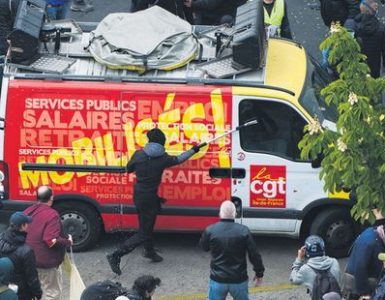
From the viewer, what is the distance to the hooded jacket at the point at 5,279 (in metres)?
7.82

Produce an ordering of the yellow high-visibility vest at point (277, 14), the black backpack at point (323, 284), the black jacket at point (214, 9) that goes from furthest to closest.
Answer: the black jacket at point (214, 9) < the yellow high-visibility vest at point (277, 14) < the black backpack at point (323, 284)

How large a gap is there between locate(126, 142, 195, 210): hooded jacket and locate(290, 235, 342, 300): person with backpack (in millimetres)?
2290

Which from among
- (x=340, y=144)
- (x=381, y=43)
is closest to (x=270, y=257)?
(x=340, y=144)

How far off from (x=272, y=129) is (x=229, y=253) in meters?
2.16

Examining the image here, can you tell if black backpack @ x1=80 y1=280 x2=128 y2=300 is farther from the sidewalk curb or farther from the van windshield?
the van windshield

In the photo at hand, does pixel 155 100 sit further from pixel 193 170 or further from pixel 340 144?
pixel 340 144

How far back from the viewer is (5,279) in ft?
26.0

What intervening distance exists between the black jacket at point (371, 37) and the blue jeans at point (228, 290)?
539cm

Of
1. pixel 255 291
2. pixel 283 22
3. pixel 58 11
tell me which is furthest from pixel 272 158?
pixel 58 11

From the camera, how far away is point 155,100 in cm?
1048

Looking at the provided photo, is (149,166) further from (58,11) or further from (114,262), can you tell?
(58,11)

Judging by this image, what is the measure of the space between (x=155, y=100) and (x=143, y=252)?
185 centimetres

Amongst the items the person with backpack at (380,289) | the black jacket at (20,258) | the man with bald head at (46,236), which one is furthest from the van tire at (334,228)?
the black jacket at (20,258)

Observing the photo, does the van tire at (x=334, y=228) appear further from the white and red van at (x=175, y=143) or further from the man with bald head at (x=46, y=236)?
the man with bald head at (x=46, y=236)
